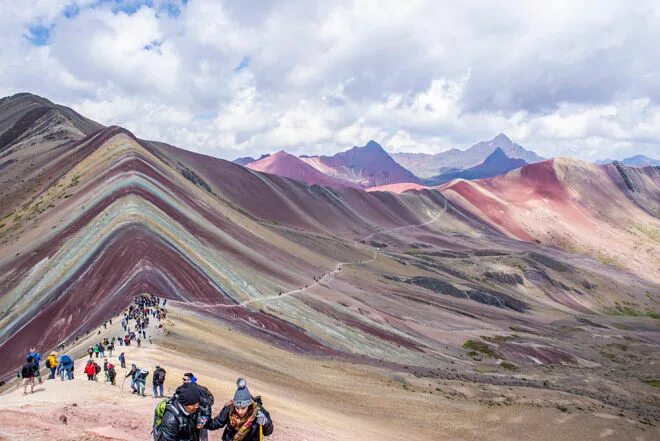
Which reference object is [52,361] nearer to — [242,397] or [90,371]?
[90,371]

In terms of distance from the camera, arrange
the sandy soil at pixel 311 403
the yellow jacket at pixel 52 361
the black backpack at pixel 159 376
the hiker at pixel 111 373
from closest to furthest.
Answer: the sandy soil at pixel 311 403 → the black backpack at pixel 159 376 → the hiker at pixel 111 373 → the yellow jacket at pixel 52 361

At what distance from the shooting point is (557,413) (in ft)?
142

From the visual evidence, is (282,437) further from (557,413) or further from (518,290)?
(518,290)

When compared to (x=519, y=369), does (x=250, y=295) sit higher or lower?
higher

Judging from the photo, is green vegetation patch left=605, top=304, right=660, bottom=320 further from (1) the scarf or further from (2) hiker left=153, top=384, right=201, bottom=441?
(2) hiker left=153, top=384, right=201, bottom=441

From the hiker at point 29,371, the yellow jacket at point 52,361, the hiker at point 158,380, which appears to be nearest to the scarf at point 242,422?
the hiker at point 158,380

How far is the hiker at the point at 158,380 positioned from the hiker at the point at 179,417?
1066 cm

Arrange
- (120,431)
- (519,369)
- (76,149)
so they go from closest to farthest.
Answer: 1. (120,431)
2. (519,369)
3. (76,149)

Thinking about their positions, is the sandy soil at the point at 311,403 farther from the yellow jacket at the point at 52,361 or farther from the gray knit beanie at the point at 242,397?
the gray knit beanie at the point at 242,397

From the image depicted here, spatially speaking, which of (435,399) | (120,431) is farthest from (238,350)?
(120,431)

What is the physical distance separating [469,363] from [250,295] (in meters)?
28.2

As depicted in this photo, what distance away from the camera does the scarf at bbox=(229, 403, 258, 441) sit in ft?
32.0

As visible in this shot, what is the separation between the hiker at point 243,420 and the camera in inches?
384

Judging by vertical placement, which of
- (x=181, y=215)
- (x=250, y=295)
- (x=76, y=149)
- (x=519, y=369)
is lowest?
(x=519, y=369)
